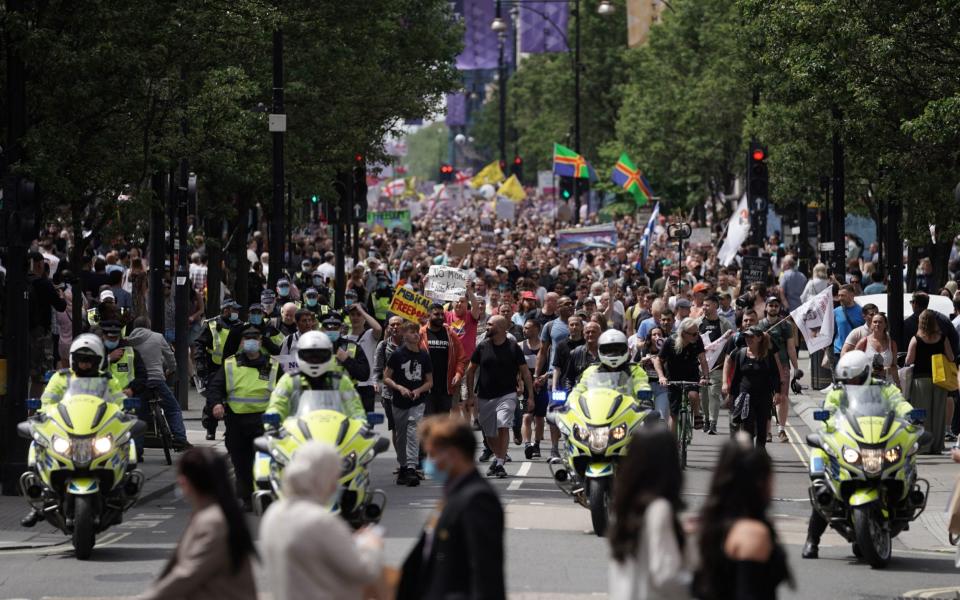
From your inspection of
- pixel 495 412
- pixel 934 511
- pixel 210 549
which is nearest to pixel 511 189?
pixel 495 412

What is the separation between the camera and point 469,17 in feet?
314

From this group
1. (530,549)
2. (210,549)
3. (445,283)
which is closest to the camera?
(210,549)

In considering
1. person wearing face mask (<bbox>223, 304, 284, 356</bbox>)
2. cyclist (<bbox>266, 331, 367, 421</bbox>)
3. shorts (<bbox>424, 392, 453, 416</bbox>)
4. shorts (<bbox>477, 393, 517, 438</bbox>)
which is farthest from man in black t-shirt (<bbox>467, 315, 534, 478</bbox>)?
cyclist (<bbox>266, 331, 367, 421</bbox>)

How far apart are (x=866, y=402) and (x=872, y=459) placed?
0.60 meters

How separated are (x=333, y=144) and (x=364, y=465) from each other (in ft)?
77.5

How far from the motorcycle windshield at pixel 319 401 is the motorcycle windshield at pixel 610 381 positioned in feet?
9.20

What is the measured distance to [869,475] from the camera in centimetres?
1342

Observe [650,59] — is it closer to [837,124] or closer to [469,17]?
[469,17]

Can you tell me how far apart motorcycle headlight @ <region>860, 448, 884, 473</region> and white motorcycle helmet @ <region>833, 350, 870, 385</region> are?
78cm

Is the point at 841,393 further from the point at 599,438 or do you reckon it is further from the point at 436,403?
the point at 436,403

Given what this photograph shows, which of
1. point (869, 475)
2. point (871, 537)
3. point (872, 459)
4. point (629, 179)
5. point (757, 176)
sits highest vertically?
point (629, 179)

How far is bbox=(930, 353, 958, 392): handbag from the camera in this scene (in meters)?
20.8

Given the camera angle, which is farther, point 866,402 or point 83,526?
point 866,402

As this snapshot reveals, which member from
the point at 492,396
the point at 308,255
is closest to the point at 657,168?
the point at 308,255
